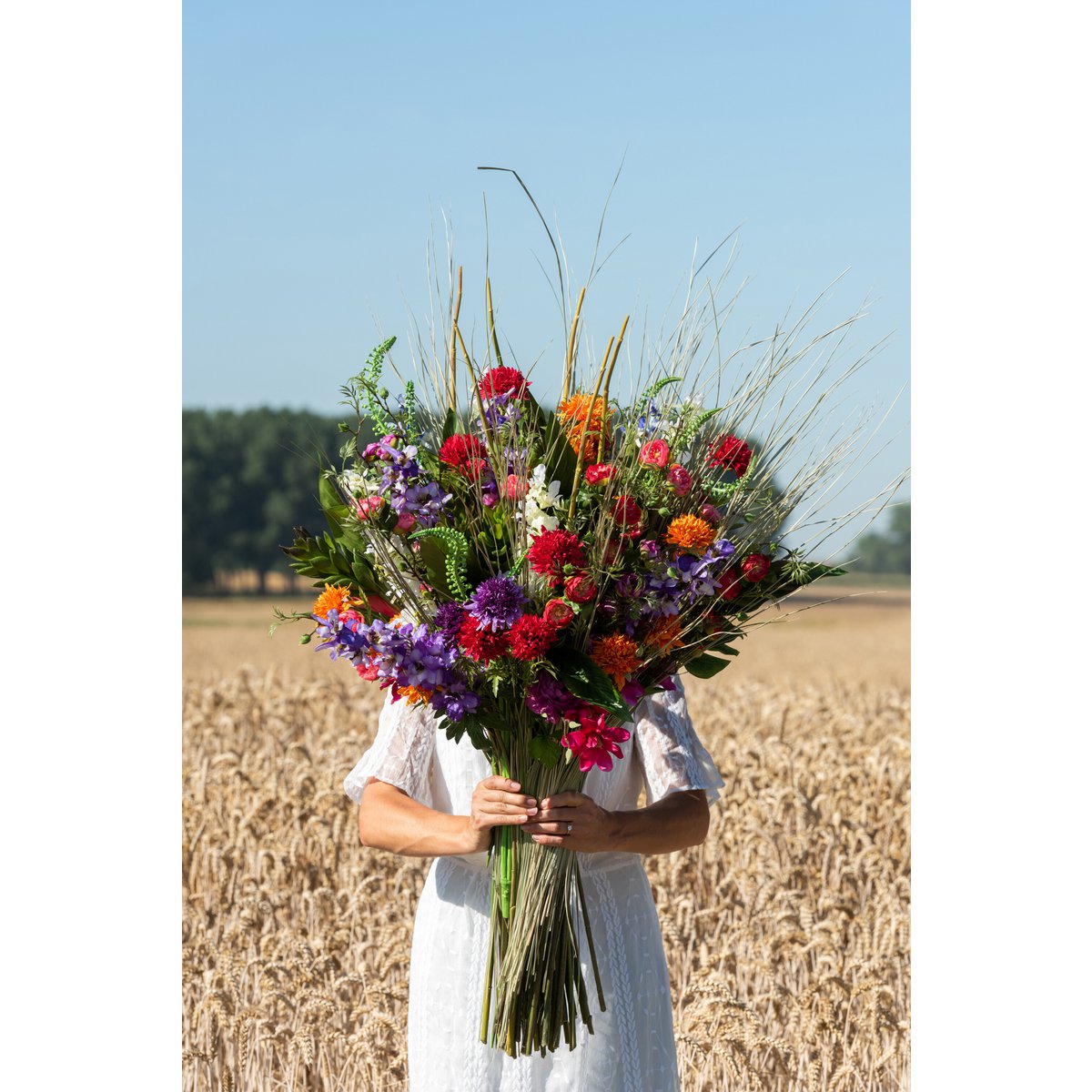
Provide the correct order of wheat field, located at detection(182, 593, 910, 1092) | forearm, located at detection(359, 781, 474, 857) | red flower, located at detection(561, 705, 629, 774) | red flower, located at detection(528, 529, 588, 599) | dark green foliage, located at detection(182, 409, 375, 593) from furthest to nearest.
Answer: dark green foliage, located at detection(182, 409, 375, 593)
wheat field, located at detection(182, 593, 910, 1092)
forearm, located at detection(359, 781, 474, 857)
red flower, located at detection(561, 705, 629, 774)
red flower, located at detection(528, 529, 588, 599)

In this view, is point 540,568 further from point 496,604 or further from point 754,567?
point 754,567

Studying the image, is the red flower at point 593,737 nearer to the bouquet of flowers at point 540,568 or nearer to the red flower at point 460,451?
the bouquet of flowers at point 540,568

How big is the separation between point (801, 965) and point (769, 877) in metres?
0.90

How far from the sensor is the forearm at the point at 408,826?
7.80ft

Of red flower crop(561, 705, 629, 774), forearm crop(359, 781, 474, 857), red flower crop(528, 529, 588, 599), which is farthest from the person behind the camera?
forearm crop(359, 781, 474, 857)

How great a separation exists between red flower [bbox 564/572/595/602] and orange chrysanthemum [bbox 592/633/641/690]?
0.31 feet

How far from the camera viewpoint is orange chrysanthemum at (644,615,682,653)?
2.17 meters

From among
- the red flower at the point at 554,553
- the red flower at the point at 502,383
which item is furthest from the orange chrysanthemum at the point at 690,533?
the red flower at the point at 502,383

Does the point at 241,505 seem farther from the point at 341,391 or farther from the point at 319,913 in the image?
the point at 341,391

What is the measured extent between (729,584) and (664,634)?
0.15m

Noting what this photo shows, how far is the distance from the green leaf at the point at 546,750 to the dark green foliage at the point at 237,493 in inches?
1697

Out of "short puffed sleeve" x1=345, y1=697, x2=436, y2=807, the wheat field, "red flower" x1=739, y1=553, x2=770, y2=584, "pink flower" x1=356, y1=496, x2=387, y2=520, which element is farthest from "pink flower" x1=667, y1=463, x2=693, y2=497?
the wheat field

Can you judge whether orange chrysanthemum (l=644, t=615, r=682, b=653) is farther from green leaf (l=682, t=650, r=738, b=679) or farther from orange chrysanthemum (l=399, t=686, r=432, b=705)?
orange chrysanthemum (l=399, t=686, r=432, b=705)

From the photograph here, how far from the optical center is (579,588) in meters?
2.07
